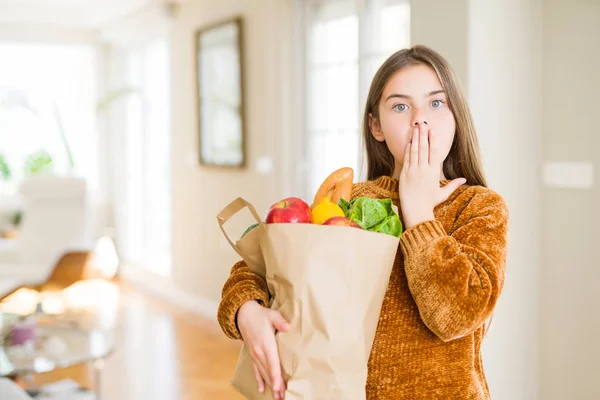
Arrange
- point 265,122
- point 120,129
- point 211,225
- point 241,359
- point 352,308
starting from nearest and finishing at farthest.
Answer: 1. point 352,308
2. point 241,359
3. point 265,122
4. point 211,225
5. point 120,129

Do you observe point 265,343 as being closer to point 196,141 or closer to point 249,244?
point 249,244

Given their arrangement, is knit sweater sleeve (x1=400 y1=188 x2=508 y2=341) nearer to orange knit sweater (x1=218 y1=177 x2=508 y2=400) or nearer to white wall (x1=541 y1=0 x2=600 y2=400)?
orange knit sweater (x1=218 y1=177 x2=508 y2=400)

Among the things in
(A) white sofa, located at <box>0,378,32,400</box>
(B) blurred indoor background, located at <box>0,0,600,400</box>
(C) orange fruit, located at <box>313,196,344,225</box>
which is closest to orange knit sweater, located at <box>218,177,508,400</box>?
(C) orange fruit, located at <box>313,196,344,225</box>

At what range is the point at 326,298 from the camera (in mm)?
983

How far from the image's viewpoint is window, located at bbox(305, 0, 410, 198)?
10.7ft

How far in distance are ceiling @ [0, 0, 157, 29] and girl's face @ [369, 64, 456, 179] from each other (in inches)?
218

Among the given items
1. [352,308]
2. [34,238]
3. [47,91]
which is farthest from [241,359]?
[47,91]

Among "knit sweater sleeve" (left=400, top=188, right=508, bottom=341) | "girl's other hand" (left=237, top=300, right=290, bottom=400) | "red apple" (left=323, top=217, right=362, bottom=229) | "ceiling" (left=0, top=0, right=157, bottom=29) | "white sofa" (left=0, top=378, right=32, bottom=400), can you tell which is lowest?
"white sofa" (left=0, top=378, right=32, bottom=400)

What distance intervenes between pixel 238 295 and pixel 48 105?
6.52 m

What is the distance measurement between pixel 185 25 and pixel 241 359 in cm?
449

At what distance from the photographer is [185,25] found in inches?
206

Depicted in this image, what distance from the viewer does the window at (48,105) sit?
270 inches

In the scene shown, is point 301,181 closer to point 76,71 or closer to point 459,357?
point 459,357

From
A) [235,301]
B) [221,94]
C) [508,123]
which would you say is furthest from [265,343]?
[221,94]
